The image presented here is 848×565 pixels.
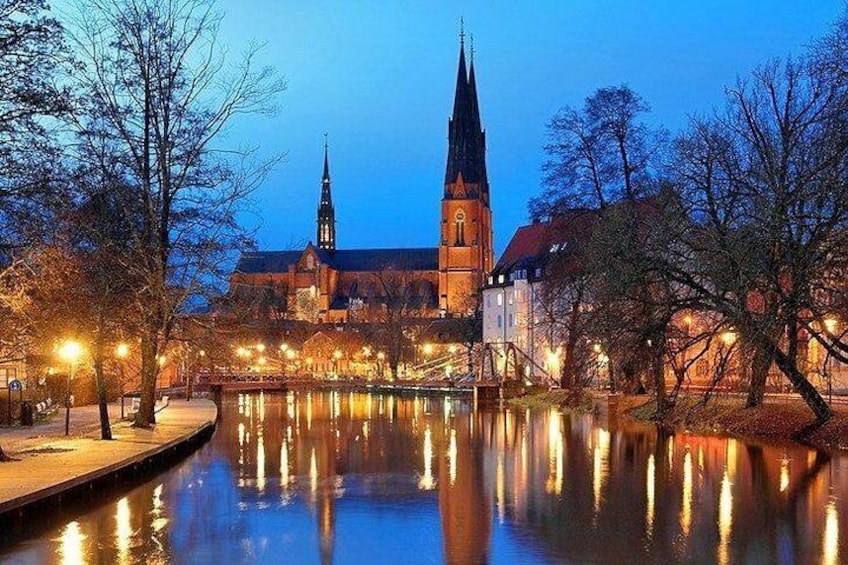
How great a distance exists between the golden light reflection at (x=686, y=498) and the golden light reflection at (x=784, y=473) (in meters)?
1.89

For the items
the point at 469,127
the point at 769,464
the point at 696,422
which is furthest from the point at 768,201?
the point at 469,127

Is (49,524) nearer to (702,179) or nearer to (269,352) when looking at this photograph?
(702,179)

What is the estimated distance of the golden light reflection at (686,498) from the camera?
54.9 feet

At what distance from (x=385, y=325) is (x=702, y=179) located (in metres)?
68.2

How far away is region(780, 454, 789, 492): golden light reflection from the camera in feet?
69.5

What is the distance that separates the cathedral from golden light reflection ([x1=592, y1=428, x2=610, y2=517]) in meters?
66.2

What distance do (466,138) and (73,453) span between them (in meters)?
95.5

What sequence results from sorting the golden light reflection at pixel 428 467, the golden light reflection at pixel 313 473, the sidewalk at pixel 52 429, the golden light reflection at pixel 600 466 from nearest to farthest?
the golden light reflection at pixel 600 466 → the golden light reflection at pixel 313 473 → the golden light reflection at pixel 428 467 → the sidewalk at pixel 52 429

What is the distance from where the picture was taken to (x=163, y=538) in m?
15.7

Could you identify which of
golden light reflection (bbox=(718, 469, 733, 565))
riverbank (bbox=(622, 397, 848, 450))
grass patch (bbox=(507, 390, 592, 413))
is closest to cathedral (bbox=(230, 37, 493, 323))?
grass patch (bbox=(507, 390, 592, 413))

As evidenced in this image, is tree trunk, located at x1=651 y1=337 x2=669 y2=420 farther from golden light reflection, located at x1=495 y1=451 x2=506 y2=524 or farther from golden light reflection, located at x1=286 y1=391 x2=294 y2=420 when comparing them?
golden light reflection, located at x1=286 y1=391 x2=294 y2=420

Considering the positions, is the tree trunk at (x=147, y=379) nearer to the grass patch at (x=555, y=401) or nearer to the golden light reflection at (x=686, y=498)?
the golden light reflection at (x=686, y=498)

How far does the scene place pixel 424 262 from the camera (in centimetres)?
14800

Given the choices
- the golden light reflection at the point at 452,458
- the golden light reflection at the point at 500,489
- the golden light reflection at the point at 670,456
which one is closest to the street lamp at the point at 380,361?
the golden light reflection at the point at 452,458
